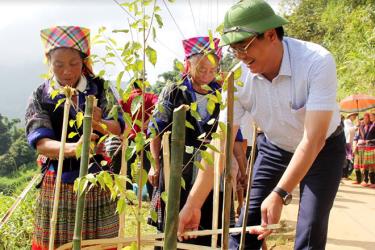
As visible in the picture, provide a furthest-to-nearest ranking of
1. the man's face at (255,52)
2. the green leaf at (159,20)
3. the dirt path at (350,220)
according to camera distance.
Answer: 1. the dirt path at (350,220)
2. the man's face at (255,52)
3. the green leaf at (159,20)

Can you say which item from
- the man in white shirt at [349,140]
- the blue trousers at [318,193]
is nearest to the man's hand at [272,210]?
the blue trousers at [318,193]

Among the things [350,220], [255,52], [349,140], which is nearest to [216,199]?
[255,52]

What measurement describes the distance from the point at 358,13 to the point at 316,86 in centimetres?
1384

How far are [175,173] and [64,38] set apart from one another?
4.60 ft

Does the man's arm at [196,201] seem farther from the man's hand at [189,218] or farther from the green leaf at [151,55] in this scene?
the green leaf at [151,55]

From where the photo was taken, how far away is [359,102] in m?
13.1

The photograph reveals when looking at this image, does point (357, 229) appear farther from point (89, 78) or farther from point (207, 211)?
point (89, 78)

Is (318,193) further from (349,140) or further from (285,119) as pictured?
(349,140)

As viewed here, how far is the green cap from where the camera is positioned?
1.85m

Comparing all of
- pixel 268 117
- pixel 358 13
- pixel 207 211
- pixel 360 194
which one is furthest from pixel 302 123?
pixel 358 13

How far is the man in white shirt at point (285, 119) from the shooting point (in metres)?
1.86

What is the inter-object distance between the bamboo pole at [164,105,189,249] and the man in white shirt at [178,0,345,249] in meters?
0.62

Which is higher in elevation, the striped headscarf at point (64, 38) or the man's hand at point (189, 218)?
the striped headscarf at point (64, 38)

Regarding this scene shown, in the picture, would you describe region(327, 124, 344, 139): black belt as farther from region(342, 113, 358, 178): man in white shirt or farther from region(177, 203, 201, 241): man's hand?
region(342, 113, 358, 178): man in white shirt
